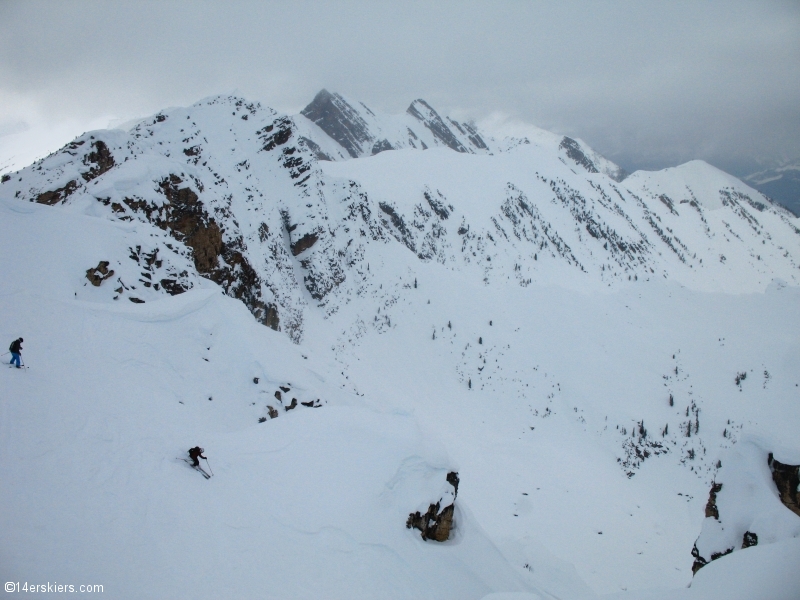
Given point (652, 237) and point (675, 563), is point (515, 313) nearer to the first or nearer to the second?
point (675, 563)

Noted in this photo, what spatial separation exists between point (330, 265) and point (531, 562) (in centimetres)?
2304

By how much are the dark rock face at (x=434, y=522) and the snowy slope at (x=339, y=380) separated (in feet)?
0.70

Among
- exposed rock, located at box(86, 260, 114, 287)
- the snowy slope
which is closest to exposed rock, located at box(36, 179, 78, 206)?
the snowy slope

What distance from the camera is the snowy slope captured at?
6676mm

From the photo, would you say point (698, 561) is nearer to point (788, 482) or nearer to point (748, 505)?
point (748, 505)

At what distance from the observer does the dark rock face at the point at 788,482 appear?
7.49 meters

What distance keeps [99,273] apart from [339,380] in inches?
389

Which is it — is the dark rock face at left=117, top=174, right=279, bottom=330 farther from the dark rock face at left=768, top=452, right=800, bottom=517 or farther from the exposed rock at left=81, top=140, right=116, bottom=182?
the dark rock face at left=768, top=452, right=800, bottom=517

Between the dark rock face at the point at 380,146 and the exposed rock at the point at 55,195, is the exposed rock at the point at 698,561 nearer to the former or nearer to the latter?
the exposed rock at the point at 55,195

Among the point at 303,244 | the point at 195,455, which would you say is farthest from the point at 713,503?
the point at 303,244

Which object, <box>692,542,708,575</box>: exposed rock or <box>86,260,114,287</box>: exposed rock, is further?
<box>86,260,114,287</box>: exposed rock

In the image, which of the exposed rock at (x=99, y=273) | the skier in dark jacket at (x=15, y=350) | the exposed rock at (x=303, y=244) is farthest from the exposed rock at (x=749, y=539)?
the exposed rock at (x=303, y=244)

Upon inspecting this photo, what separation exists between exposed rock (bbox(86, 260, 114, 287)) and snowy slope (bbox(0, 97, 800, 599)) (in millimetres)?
176

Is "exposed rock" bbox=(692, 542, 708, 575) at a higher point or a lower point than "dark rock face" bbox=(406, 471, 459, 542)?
lower
